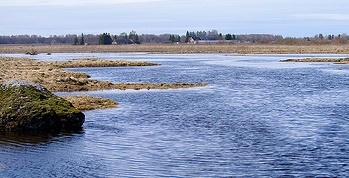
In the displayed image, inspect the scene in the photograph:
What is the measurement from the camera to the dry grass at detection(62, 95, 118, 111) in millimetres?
30941

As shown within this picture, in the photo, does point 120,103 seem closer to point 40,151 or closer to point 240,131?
point 240,131

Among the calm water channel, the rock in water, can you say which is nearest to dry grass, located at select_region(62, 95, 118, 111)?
the calm water channel

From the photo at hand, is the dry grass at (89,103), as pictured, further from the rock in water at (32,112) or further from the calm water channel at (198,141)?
the rock in water at (32,112)

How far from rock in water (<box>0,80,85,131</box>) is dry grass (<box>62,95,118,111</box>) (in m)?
5.91

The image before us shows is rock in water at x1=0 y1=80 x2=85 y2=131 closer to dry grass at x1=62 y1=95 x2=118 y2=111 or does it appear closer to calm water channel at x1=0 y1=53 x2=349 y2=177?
calm water channel at x1=0 y1=53 x2=349 y2=177

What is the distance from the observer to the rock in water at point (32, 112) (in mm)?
23391

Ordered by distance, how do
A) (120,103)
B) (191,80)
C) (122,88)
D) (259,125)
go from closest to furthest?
(259,125), (120,103), (122,88), (191,80)

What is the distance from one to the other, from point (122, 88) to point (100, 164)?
26.0 meters

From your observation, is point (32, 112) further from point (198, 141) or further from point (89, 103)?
point (89, 103)

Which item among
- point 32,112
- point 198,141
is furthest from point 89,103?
point 198,141

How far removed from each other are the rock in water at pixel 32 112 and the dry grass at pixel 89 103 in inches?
232

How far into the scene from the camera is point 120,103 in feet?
112

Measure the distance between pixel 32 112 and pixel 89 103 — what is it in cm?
865

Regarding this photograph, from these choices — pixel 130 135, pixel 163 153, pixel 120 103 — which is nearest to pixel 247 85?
pixel 120 103
